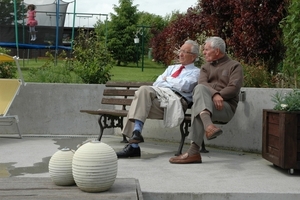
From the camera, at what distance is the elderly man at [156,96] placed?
530 centimetres

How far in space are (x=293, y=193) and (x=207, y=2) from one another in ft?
22.8

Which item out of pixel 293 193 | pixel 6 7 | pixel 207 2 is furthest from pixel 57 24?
pixel 293 193

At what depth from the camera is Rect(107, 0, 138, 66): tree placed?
27.0m

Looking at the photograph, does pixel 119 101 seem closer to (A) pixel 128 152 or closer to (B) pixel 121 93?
(B) pixel 121 93

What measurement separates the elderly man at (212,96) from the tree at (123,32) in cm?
2072

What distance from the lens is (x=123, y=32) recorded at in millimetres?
28953

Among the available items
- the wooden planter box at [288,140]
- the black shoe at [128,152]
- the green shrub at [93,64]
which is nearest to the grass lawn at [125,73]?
the green shrub at [93,64]

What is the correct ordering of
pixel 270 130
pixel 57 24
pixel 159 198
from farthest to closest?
pixel 57 24 → pixel 270 130 → pixel 159 198

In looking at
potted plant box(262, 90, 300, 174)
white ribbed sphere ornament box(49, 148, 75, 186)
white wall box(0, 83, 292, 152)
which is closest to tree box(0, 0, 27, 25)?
white wall box(0, 83, 292, 152)

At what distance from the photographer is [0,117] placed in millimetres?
6453

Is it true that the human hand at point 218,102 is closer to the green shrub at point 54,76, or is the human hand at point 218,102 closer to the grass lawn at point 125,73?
the green shrub at point 54,76

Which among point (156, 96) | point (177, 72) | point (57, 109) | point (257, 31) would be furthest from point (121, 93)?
point (257, 31)

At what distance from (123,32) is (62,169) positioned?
25804 millimetres

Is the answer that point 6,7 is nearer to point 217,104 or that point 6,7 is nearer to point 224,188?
point 217,104
